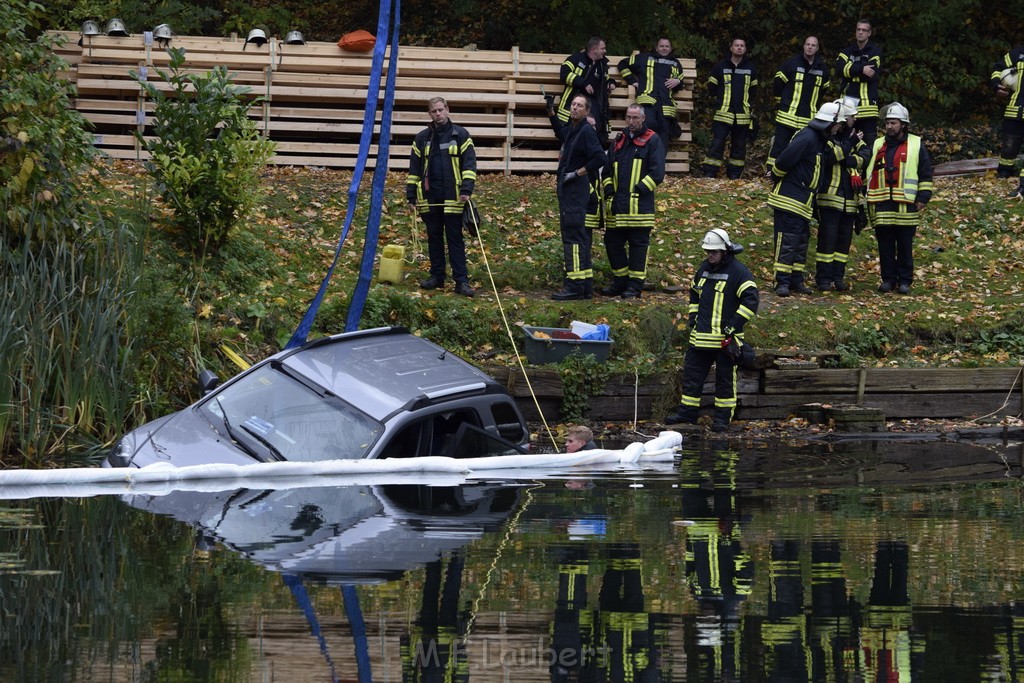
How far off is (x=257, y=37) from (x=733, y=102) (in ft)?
23.7

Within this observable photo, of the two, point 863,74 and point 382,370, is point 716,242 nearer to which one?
point 382,370

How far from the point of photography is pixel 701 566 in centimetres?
737

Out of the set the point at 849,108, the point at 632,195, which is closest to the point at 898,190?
the point at 849,108

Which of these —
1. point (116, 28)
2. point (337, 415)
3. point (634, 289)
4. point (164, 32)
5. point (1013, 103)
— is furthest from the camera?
point (1013, 103)

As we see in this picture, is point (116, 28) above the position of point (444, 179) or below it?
above

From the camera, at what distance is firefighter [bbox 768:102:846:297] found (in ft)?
51.8

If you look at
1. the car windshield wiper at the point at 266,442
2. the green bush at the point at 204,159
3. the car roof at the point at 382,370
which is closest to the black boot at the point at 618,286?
the green bush at the point at 204,159

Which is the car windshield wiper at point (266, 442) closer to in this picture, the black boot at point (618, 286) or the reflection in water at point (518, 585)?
the reflection in water at point (518, 585)

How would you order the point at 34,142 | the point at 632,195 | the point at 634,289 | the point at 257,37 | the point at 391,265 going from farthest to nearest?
the point at 257,37, the point at 634,289, the point at 391,265, the point at 632,195, the point at 34,142

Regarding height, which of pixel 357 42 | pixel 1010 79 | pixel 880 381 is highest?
pixel 357 42

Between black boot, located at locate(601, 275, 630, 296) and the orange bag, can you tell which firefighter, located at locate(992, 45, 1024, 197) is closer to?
black boot, located at locate(601, 275, 630, 296)

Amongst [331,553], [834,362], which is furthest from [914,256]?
[331,553]

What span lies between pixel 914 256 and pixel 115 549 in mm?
13078

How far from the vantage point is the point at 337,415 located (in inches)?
366
